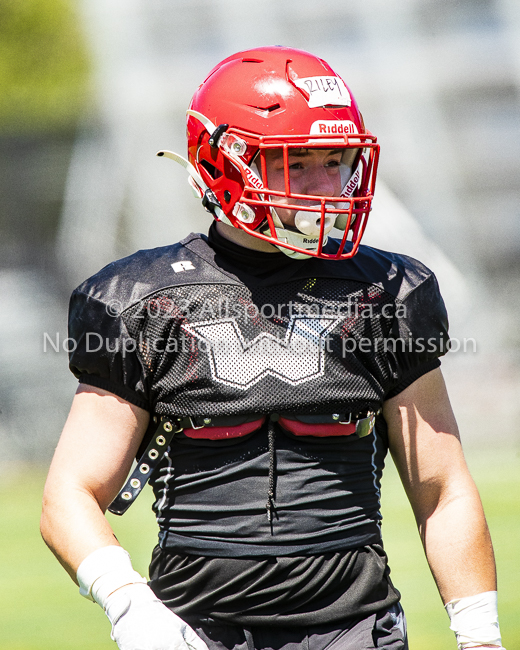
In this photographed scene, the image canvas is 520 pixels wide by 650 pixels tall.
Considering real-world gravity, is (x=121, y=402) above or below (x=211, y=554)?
above

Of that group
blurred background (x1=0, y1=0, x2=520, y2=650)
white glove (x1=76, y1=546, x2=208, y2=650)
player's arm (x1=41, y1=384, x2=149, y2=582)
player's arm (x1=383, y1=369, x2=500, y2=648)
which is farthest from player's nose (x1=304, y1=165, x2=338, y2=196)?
blurred background (x1=0, y1=0, x2=520, y2=650)

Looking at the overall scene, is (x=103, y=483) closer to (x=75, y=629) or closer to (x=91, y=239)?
(x=75, y=629)

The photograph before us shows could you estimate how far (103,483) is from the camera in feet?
5.25

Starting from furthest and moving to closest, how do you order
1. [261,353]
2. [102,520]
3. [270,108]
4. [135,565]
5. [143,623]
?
[135,565] → [270,108] → [261,353] → [102,520] → [143,623]

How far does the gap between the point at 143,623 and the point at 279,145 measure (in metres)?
0.94

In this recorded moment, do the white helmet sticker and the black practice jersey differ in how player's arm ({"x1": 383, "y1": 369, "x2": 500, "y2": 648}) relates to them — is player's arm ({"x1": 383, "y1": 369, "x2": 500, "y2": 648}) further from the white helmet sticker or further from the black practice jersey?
the white helmet sticker

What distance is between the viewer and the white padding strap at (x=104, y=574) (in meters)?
1.44

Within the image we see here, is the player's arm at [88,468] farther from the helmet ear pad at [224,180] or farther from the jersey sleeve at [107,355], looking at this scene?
the helmet ear pad at [224,180]

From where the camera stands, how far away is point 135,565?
4398 millimetres

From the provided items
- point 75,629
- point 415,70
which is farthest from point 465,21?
point 75,629

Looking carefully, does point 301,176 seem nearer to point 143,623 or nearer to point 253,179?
point 253,179

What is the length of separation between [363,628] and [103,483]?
569mm

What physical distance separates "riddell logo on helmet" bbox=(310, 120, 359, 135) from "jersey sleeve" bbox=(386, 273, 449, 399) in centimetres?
37

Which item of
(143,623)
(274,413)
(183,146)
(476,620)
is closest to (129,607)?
(143,623)
